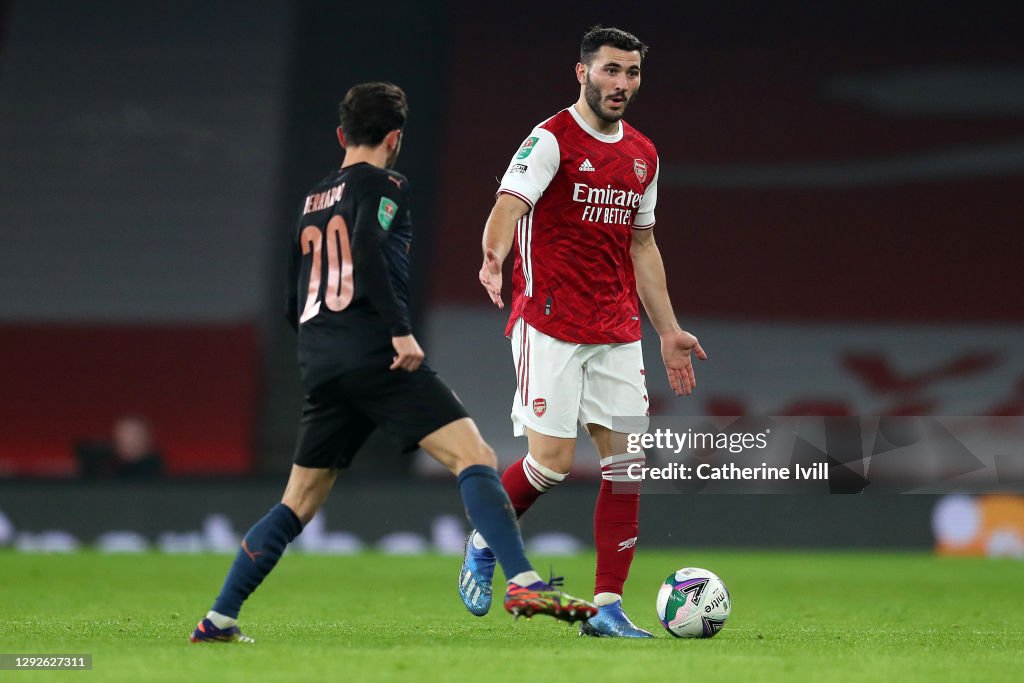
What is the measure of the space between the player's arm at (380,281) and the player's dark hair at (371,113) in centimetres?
30

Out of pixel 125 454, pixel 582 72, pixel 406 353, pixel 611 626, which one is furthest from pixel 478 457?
pixel 125 454

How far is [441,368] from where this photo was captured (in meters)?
14.3

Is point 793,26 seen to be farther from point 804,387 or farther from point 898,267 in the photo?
point 804,387

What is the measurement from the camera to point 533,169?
5.10 m

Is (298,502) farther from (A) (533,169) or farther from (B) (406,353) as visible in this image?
(A) (533,169)

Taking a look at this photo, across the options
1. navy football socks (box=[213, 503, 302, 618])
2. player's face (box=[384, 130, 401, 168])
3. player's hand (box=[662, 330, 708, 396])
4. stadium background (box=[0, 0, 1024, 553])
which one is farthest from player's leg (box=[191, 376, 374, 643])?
stadium background (box=[0, 0, 1024, 553])

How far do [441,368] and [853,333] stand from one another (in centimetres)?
426

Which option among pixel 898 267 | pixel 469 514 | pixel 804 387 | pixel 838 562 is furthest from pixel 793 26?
pixel 469 514

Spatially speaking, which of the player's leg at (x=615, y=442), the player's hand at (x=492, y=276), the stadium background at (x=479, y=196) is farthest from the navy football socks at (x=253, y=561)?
the stadium background at (x=479, y=196)

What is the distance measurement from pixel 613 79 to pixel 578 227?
56cm

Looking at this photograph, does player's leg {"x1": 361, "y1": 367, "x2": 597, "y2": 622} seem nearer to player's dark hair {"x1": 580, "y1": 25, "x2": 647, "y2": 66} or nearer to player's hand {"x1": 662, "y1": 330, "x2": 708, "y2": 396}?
player's hand {"x1": 662, "y1": 330, "x2": 708, "y2": 396}

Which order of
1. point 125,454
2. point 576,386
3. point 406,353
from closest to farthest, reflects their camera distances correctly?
point 406,353 < point 576,386 < point 125,454

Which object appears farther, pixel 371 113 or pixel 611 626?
pixel 611 626

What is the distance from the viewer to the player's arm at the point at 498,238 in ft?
15.2
